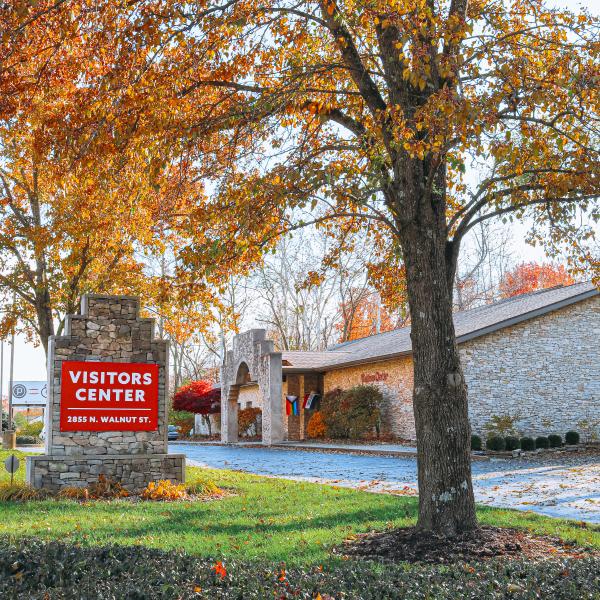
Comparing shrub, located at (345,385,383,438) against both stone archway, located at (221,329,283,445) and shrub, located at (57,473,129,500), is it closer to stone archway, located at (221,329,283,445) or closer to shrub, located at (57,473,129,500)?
stone archway, located at (221,329,283,445)

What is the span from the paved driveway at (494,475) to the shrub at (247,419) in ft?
46.5

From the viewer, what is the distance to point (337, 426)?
3064cm

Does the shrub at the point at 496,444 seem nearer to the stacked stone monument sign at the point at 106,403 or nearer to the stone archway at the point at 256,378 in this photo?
the stacked stone monument sign at the point at 106,403

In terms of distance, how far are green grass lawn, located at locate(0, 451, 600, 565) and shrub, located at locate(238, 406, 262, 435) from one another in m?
26.9

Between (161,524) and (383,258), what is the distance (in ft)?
19.0

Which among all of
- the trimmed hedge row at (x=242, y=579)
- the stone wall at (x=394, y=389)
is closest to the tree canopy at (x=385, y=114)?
the trimmed hedge row at (x=242, y=579)

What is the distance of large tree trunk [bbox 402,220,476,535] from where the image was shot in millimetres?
7809

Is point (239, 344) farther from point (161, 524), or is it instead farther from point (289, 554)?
point (289, 554)

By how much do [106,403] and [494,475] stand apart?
842 cm

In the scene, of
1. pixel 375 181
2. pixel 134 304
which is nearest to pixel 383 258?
pixel 375 181

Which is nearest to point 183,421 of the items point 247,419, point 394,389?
point 247,419

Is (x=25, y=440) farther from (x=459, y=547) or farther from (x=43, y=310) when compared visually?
(x=459, y=547)

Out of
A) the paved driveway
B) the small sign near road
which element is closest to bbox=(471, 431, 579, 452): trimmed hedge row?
the paved driveway

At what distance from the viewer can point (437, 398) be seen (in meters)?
7.92
